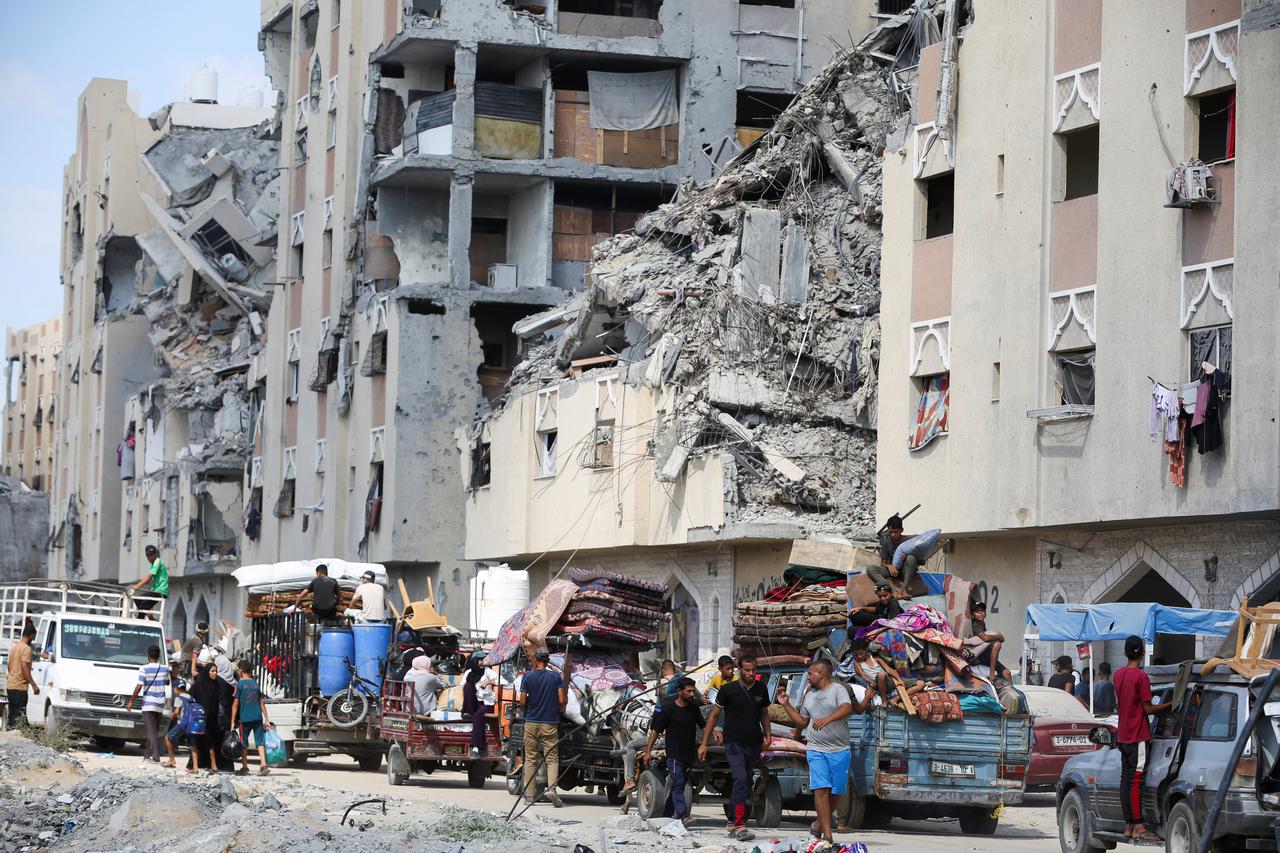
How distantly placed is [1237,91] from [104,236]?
194 feet

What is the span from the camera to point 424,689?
26.1 meters

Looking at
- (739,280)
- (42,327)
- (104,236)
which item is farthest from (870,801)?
(42,327)

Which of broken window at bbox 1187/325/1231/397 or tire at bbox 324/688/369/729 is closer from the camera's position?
broken window at bbox 1187/325/1231/397

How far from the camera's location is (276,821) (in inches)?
742

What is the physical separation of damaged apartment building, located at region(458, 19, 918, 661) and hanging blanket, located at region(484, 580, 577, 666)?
28.6 feet

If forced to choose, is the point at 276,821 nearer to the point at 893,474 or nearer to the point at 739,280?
the point at 893,474

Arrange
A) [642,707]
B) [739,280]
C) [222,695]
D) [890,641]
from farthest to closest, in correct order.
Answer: [739,280] → [222,695] → [642,707] → [890,641]

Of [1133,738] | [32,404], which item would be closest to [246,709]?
[1133,738]

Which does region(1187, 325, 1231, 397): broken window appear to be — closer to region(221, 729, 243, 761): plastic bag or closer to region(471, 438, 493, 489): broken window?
region(221, 729, 243, 761): plastic bag

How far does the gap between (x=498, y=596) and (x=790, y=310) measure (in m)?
9.92

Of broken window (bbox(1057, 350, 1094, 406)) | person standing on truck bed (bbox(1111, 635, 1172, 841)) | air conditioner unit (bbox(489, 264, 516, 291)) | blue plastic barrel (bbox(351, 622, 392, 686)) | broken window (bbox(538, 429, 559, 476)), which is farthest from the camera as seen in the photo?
air conditioner unit (bbox(489, 264, 516, 291))

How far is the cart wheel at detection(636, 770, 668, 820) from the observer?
2030cm

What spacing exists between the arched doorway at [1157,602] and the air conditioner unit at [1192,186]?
5683mm

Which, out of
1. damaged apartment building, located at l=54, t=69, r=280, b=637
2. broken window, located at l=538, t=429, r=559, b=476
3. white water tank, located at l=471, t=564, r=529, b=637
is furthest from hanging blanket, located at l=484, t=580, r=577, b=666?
damaged apartment building, located at l=54, t=69, r=280, b=637
